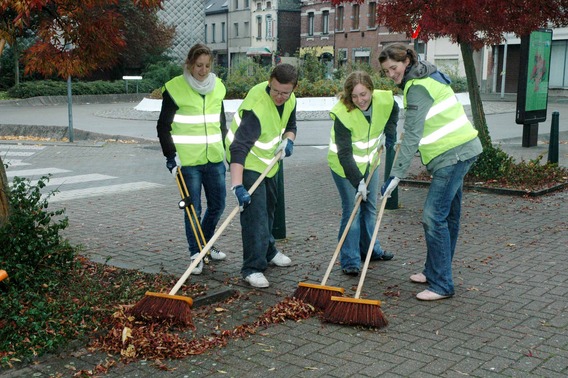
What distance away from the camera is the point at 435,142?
5398 millimetres

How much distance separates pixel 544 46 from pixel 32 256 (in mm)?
11564

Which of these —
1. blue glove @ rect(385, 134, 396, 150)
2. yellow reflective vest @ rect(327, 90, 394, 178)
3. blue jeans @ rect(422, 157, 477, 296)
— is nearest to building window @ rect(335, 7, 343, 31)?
blue glove @ rect(385, 134, 396, 150)

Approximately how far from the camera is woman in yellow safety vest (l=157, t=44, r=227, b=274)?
6.03 meters

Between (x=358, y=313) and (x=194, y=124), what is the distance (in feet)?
7.33

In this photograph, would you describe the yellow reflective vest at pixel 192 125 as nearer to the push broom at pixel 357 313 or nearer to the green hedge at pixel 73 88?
the push broom at pixel 357 313

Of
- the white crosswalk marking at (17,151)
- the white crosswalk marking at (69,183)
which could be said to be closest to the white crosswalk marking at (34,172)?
the white crosswalk marking at (69,183)

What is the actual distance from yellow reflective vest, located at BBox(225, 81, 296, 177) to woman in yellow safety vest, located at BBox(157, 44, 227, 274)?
296mm

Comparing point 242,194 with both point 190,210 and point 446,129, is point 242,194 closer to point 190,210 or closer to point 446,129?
point 190,210

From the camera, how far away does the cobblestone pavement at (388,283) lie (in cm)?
429

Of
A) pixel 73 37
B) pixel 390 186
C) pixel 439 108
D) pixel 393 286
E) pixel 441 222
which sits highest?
pixel 73 37

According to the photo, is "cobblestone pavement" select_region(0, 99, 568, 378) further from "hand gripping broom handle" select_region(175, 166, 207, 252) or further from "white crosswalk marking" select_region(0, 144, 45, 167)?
"white crosswalk marking" select_region(0, 144, 45, 167)

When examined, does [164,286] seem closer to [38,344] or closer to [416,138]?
[38,344]

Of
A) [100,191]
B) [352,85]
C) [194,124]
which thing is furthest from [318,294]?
[100,191]

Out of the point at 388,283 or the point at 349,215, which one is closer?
the point at 388,283
